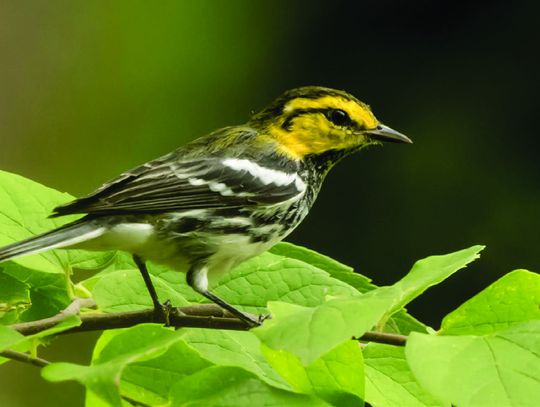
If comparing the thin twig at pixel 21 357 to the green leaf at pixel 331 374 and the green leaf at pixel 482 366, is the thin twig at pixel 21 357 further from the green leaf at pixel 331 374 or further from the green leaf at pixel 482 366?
the green leaf at pixel 482 366

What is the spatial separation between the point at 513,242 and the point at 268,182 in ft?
12.0

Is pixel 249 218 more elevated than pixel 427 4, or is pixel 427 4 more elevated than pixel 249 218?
pixel 427 4

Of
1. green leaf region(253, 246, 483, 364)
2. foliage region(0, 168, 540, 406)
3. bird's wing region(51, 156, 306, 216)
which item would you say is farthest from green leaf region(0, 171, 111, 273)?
green leaf region(253, 246, 483, 364)

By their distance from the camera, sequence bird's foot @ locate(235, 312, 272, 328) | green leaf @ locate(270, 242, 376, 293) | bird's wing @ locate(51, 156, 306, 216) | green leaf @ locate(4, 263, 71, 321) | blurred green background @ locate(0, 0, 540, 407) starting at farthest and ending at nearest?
blurred green background @ locate(0, 0, 540, 407)
bird's wing @ locate(51, 156, 306, 216)
green leaf @ locate(270, 242, 376, 293)
green leaf @ locate(4, 263, 71, 321)
bird's foot @ locate(235, 312, 272, 328)

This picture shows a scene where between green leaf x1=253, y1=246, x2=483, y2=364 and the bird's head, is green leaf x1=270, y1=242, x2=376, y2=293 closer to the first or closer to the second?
green leaf x1=253, y1=246, x2=483, y2=364

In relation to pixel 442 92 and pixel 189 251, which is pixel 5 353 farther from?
pixel 442 92

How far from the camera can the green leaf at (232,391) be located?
121 cm

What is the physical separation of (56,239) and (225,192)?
28.6 inches

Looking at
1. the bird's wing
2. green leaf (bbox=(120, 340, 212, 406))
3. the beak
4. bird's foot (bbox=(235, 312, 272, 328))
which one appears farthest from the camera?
the beak

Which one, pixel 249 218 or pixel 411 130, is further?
pixel 411 130

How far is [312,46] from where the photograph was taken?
6.88 metres

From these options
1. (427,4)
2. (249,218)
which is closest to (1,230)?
(249,218)

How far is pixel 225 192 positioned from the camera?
2363 mm

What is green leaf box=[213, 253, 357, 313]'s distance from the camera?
159 centimetres
